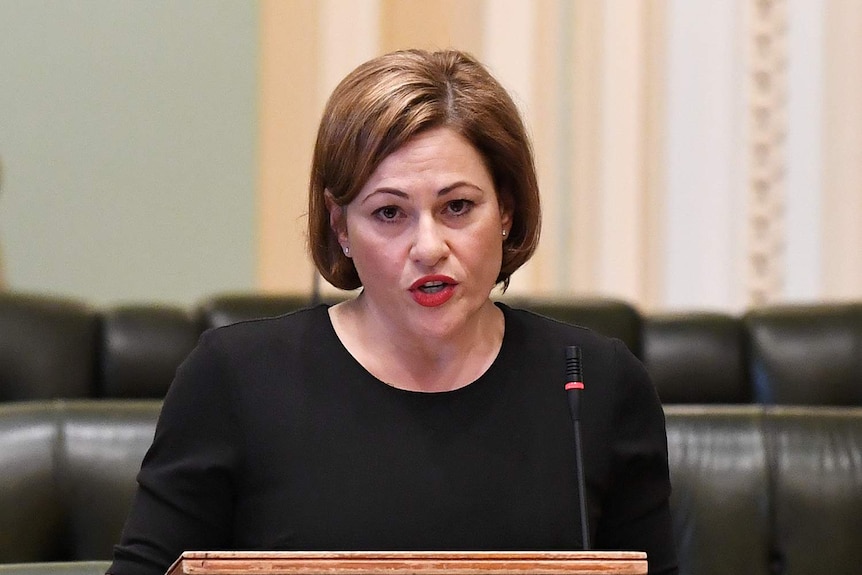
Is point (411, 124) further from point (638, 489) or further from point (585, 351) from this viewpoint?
point (638, 489)

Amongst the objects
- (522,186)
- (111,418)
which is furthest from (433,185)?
(111,418)

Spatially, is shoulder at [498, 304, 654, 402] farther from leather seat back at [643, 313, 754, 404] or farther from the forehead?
leather seat back at [643, 313, 754, 404]

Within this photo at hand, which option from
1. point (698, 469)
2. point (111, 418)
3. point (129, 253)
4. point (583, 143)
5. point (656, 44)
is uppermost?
point (656, 44)

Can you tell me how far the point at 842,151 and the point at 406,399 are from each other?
6.53ft

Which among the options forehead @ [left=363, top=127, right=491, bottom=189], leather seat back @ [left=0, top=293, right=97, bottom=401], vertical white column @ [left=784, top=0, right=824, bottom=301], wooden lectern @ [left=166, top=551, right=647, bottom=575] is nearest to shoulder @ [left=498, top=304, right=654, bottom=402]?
forehead @ [left=363, top=127, right=491, bottom=189]

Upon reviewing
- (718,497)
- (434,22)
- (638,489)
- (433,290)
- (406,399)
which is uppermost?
(434,22)

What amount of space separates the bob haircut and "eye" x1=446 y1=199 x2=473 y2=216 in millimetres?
63

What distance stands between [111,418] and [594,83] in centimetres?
165

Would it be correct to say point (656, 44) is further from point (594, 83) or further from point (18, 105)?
point (18, 105)

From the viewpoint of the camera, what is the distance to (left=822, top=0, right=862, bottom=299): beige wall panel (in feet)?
9.62

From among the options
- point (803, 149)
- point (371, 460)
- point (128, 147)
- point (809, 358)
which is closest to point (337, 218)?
point (371, 460)

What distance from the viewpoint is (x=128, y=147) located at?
9.30 feet

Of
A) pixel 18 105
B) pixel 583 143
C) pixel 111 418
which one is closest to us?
pixel 111 418

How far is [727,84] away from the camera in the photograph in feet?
9.90
